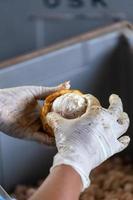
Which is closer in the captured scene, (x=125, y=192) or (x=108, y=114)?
(x=108, y=114)

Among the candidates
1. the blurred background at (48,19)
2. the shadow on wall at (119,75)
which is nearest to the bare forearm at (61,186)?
the shadow on wall at (119,75)

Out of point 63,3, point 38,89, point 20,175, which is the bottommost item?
point 20,175

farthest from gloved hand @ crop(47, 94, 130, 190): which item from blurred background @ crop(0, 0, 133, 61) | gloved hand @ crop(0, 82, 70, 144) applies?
blurred background @ crop(0, 0, 133, 61)

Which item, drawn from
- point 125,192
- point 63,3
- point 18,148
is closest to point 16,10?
point 63,3

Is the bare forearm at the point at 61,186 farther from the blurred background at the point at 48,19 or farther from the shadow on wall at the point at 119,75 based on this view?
the blurred background at the point at 48,19

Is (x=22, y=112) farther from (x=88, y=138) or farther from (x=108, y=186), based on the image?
(x=108, y=186)

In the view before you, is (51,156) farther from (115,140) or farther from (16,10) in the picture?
(16,10)

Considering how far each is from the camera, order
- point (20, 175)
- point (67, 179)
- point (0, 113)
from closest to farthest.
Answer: point (67, 179), point (0, 113), point (20, 175)
